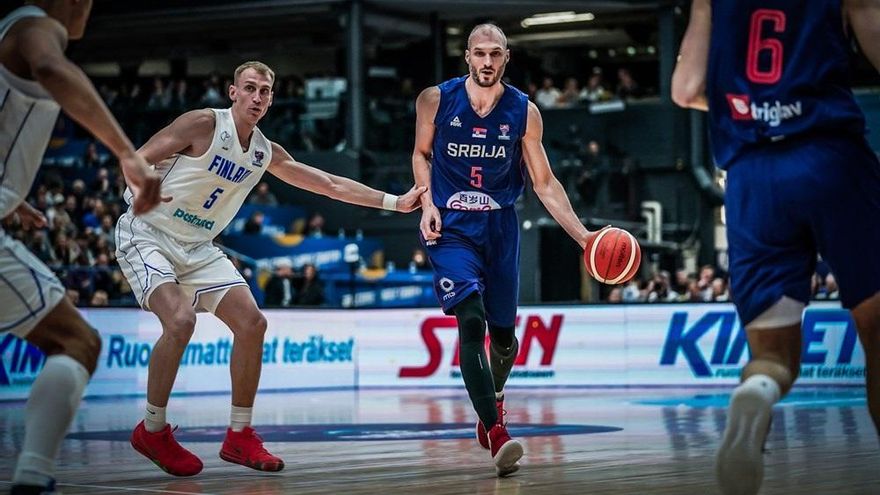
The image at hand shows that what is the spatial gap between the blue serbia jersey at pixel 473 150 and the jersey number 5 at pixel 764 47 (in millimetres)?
3277

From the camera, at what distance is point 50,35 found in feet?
15.3

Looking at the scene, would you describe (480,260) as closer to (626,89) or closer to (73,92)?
(73,92)

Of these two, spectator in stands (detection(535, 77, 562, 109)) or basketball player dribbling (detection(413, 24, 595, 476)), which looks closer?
basketball player dribbling (detection(413, 24, 595, 476))

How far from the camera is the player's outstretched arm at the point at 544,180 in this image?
25.8ft

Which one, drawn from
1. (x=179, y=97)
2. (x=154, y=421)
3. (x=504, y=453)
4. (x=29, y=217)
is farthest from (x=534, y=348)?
(x=179, y=97)

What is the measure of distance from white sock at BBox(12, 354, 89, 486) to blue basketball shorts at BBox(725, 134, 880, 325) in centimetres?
237

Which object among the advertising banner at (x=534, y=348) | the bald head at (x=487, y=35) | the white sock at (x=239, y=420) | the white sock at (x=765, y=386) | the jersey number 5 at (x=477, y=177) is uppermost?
the bald head at (x=487, y=35)

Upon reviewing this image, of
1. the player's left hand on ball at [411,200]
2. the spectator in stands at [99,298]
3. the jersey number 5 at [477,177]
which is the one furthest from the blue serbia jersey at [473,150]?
the spectator in stands at [99,298]

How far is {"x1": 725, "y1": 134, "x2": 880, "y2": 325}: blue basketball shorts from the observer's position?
441cm

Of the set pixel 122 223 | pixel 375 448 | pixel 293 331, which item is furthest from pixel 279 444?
pixel 293 331

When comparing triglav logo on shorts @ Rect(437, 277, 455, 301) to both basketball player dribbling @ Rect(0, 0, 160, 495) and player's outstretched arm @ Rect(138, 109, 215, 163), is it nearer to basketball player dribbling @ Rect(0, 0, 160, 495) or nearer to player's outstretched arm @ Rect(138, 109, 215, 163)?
player's outstretched arm @ Rect(138, 109, 215, 163)

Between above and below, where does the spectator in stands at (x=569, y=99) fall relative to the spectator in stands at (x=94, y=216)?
above

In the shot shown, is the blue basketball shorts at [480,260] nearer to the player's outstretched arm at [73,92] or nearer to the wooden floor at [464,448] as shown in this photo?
the wooden floor at [464,448]

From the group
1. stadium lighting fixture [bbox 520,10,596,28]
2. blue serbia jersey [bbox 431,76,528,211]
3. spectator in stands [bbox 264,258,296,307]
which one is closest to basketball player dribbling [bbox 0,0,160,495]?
blue serbia jersey [bbox 431,76,528,211]
